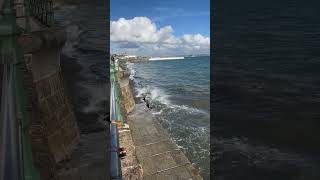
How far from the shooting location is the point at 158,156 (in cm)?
1370

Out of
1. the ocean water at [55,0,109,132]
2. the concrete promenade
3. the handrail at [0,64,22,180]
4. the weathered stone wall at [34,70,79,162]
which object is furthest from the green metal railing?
the concrete promenade

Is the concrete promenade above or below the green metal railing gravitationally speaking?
below

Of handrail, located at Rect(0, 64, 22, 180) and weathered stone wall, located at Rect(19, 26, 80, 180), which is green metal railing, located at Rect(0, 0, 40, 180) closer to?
handrail, located at Rect(0, 64, 22, 180)

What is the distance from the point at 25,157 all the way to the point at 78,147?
632 cm

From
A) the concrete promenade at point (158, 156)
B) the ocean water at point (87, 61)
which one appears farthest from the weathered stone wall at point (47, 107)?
the concrete promenade at point (158, 156)

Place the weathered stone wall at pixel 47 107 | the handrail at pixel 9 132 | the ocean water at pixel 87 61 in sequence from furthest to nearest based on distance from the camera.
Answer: the ocean water at pixel 87 61 < the weathered stone wall at pixel 47 107 < the handrail at pixel 9 132

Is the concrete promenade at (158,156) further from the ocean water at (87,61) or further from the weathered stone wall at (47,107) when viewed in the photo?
the weathered stone wall at (47,107)

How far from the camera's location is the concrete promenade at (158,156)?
11992mm
